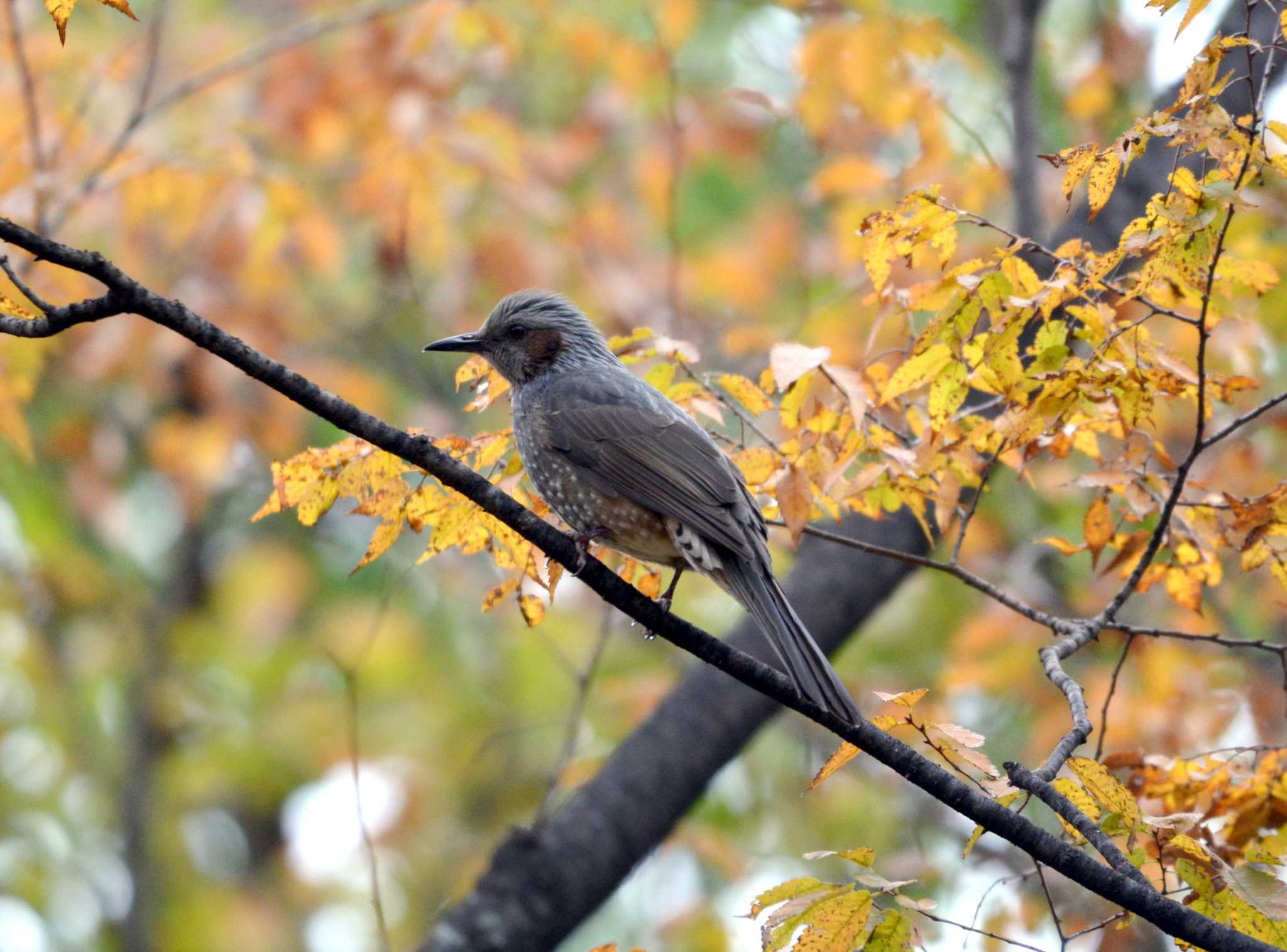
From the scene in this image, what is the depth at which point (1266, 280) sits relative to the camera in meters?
2.99

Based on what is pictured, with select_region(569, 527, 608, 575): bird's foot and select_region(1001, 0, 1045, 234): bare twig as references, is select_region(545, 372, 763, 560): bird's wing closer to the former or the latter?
select_region(569, 527, 608, 575): bird's foot

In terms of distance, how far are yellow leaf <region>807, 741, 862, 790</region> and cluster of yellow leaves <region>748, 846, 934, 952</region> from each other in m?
0.15

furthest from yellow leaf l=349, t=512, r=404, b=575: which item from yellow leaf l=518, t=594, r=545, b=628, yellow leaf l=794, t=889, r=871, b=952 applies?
yellow leaf l=794, t=889, r=871, b=952

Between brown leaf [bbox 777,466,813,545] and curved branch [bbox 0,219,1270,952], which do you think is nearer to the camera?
curved branch [bbox 0,219,1270,952]

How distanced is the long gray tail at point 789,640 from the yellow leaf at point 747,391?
0.48m

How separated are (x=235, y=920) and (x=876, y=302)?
8235 mm

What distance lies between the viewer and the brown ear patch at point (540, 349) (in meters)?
4.39

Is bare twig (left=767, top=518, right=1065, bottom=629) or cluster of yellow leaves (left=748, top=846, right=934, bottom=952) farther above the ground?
bare twig (left=767, top=518, right=1065, bottom=629)

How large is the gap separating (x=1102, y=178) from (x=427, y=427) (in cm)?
423

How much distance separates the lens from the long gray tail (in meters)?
2.88

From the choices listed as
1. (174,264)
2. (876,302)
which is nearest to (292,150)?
(174,264)

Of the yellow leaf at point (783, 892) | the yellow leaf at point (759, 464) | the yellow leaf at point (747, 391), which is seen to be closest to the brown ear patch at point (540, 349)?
the yellow leaf at point (747, 391)

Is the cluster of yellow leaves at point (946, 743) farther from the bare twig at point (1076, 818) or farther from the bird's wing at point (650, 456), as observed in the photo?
the bird's wing at point (650, 456)

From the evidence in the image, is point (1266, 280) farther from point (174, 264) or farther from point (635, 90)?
point (174, 264)
